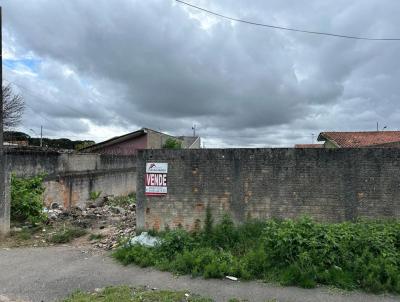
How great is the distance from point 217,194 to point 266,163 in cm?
123

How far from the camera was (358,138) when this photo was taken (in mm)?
23766

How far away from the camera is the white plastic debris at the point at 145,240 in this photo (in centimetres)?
684

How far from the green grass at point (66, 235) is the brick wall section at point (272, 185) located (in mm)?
1879

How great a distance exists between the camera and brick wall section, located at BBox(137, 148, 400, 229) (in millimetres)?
6801

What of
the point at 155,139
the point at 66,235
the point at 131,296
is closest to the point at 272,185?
the point at 131,296

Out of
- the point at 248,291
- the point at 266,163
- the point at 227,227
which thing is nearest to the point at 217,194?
the point at 227,227

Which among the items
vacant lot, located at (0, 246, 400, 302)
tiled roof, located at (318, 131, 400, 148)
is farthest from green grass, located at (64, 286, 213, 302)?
tiled roof, located at (318, 131, 400, 148)

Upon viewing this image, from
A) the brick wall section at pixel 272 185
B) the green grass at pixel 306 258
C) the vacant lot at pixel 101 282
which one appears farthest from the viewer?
the brick wall section at pixel 272 185

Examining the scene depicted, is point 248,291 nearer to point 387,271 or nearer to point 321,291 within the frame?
point 321,291

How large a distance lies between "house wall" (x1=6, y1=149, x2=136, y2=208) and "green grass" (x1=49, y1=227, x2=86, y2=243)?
198 cm

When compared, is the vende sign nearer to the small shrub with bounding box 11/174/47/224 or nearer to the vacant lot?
the vacant lot

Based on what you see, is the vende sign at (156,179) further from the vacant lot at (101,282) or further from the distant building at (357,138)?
the distant building at (357,138)

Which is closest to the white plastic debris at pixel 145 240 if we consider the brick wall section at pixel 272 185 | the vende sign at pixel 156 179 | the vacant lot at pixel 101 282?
the brick wall section at pixel 272 185

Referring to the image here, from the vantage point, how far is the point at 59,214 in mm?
10922
